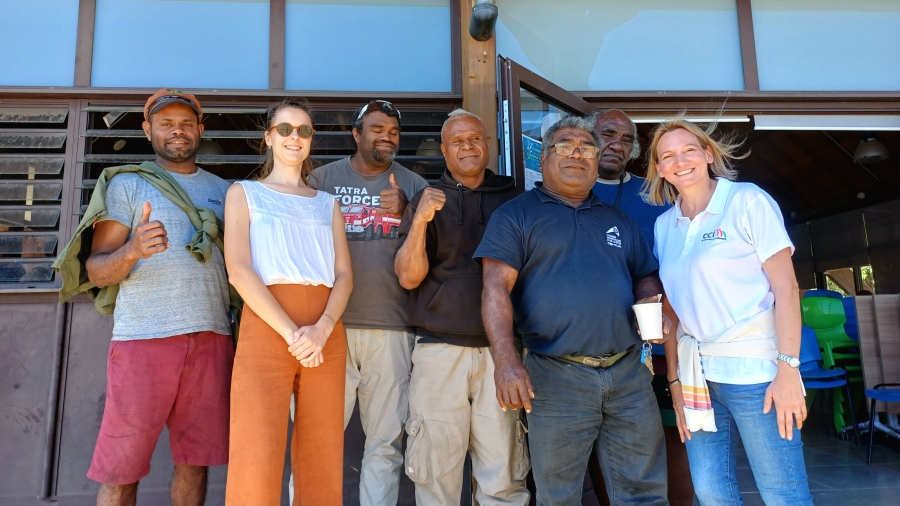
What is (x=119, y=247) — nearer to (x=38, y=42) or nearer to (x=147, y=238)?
(x=147, y=238)

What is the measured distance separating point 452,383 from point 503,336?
475 mm

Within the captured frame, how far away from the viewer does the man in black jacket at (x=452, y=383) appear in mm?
2680

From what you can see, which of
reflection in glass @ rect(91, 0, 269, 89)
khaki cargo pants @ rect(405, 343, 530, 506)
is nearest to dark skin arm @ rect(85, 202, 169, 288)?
khaki cargo pants @ rect(405, 343, 530, 506)

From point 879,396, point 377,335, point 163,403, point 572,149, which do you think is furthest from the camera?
point 879,396

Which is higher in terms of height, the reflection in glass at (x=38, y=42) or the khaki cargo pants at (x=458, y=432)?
the reflection in glass at (x=38, y=42)

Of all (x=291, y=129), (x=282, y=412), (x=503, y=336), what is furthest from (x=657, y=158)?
(x=282, y=412)

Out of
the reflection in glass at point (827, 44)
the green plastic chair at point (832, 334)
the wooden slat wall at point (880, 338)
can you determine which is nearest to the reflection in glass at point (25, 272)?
the reflection in glass at point (827, 44)

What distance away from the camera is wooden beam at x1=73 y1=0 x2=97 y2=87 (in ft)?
12.7

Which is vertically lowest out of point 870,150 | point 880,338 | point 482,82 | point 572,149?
point 880,338

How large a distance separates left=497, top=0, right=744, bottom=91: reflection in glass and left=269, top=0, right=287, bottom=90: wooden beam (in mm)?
1476

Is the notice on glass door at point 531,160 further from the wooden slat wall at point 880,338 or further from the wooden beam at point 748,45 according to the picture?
the wooden slat wall at point 880,338

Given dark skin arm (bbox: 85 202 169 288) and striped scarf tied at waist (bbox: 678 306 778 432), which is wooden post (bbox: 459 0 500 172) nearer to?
striped scarf tied at waist (bbox: 678 306 778 432)

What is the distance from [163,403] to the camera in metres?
2.50

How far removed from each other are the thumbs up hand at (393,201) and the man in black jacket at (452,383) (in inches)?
8.3
